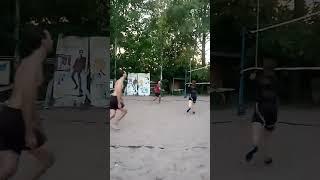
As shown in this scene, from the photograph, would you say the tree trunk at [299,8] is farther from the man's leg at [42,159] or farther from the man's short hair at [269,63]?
the man's leg at [42,159]

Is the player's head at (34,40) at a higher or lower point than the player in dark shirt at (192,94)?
higher

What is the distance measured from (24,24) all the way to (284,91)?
1.66 metres

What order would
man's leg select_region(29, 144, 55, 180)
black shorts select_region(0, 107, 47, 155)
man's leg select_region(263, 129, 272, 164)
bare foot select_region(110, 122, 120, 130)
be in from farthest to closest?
bare foot select_region(110, 122, 120, 130) → man's leg select_region(263, 129, 272, 164) → man's leg select_region(29, 144, 55, 180) → black shorts select_region(0, 107, 47, 155)

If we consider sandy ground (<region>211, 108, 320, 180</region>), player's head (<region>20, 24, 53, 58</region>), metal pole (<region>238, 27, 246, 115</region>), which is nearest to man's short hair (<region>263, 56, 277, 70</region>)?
metal pole (<region>238, 27, 246, 115</region>)

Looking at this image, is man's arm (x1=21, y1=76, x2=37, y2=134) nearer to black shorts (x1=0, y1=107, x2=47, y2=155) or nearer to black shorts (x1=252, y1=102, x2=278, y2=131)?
black shorts (x1=0, y1=107, x2=47, y2=155)

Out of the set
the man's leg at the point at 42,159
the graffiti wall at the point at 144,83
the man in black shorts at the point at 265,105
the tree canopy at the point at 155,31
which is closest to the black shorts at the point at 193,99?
the tree canopy at the point at 155,31

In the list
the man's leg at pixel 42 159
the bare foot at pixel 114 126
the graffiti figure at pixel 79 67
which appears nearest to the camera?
the man's leg at pixel 42 159

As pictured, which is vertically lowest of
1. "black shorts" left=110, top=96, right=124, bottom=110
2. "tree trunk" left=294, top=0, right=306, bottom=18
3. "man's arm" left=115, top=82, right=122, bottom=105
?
"black shorts" left=110, top=96, right=124, bottom=110

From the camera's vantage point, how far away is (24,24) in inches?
135

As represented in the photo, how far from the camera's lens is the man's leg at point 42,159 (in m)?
3.49

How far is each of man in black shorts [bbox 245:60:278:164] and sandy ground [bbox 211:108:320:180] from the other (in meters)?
0.05

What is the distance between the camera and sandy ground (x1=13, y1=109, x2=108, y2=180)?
3.52m

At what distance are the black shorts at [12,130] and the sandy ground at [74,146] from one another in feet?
0.42

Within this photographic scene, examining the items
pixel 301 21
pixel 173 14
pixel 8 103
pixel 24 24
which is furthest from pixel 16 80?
pixel 301 21
